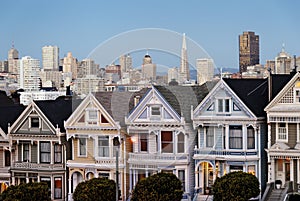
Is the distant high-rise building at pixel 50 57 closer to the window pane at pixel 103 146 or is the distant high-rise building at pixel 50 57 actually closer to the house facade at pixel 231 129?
the window pane at pixel 103 146

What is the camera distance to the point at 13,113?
43312 mm

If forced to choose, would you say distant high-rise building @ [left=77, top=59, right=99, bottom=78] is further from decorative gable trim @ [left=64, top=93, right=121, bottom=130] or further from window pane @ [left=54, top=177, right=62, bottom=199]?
window pane @ [left=54, top=177, right=62, bottom=199]

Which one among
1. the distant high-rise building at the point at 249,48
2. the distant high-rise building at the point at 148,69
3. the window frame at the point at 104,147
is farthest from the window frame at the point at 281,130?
the distant high-rise building at the point at 249,48

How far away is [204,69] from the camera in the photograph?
1268 inches

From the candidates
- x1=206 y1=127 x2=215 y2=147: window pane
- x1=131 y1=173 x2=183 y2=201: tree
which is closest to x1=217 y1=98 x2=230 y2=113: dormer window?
x1=206 y1=127 x2=215 y2=147: window pane

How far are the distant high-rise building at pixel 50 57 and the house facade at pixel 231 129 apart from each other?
49.1 m

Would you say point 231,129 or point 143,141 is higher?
point 231,129

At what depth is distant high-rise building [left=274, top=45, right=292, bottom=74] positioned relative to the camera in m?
51.5

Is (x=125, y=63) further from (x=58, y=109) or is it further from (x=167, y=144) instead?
(x=58, y=109)

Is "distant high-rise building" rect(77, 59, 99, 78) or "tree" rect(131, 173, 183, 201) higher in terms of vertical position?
"distant high-rise building" rect(77, 59, 99, 78)

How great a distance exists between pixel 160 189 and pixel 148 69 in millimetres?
6248

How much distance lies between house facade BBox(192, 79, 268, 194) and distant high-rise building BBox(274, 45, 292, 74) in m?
14.1

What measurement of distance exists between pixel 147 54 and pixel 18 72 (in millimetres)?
72764

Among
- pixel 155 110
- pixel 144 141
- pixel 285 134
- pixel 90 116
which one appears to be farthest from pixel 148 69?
pixel 90 116
